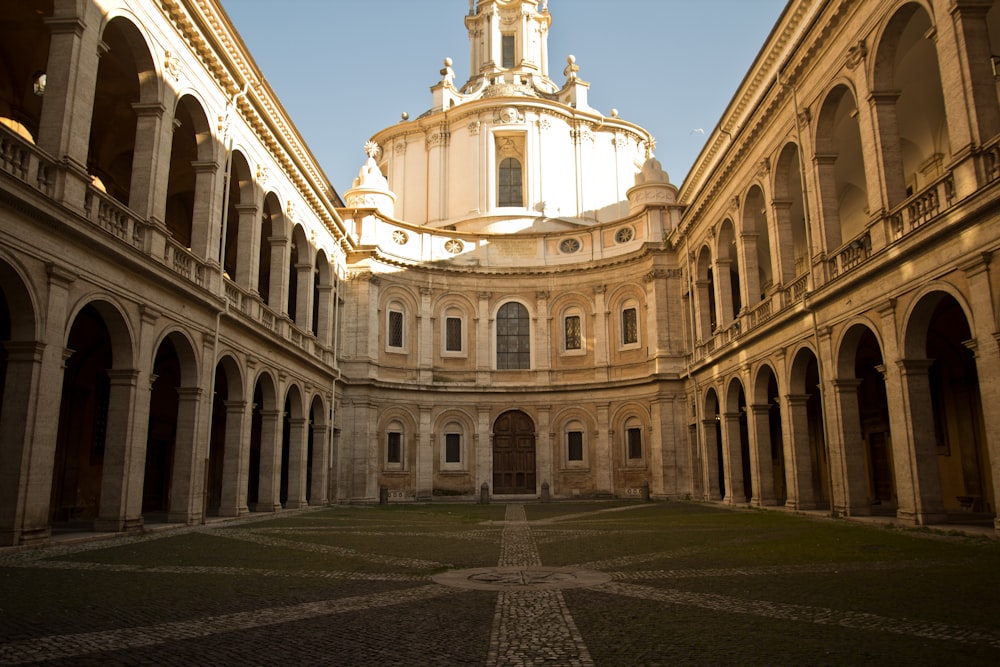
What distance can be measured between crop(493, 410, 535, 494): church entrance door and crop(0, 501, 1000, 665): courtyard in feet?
75.2

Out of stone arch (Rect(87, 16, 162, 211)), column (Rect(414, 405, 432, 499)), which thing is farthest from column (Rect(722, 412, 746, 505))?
stone arch (Rect(87, 16, 162, 211))

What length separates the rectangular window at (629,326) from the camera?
37725 millimetres

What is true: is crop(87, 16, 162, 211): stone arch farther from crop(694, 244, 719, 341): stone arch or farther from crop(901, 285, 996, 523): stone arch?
crop(694, 244, 719, 341): stone arch

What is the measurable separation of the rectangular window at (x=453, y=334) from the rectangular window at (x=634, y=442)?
9606 mm

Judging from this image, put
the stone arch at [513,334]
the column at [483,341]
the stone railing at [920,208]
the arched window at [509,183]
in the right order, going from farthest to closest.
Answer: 1. the arched window at [509,183]
2. the stone arch at [513,334]
3. the column at [483,341]
4. the stone railing at [920,208]

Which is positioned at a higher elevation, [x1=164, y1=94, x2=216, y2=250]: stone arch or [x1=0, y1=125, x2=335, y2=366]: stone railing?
[x1=164, y1=94, x2=216, y2=250]: stone arch

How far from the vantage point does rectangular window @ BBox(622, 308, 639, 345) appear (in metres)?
37.7

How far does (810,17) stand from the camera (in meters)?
20.0

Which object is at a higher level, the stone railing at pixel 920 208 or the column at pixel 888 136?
the column at pixel 888 136

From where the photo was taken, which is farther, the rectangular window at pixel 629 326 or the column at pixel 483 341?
the column at pixel 483 341

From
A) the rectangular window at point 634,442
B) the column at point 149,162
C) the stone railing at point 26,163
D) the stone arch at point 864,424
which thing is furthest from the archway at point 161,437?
the stone arch at point 864,424

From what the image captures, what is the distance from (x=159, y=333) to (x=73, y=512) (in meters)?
8.13

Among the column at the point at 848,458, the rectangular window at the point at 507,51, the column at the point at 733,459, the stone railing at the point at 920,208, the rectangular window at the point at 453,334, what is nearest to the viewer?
the stone railing at the point at 920,208

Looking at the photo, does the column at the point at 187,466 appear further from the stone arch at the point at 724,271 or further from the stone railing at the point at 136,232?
the stone arch at the point at 724,271
